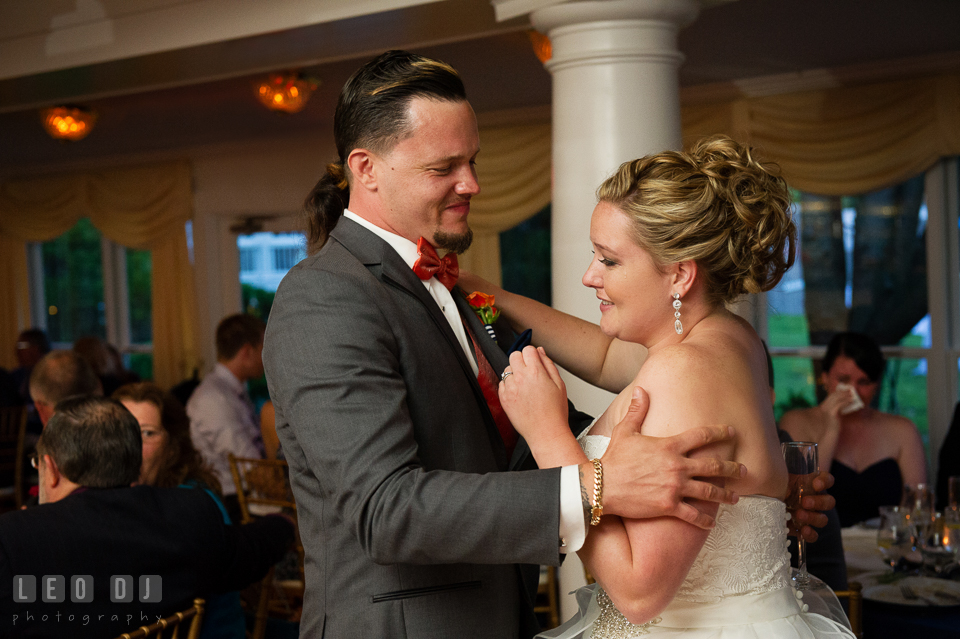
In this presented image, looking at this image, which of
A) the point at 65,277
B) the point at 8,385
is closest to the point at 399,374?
the point at 8,385

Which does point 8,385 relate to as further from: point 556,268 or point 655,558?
point 655,558

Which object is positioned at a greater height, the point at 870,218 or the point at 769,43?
the point at 769,43

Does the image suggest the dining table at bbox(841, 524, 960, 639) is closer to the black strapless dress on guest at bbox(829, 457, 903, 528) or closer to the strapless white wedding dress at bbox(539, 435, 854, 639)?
the strapless white wedding dress at bbox(539, 435, 854, 639)

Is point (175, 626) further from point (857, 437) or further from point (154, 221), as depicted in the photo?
point (154, 221)

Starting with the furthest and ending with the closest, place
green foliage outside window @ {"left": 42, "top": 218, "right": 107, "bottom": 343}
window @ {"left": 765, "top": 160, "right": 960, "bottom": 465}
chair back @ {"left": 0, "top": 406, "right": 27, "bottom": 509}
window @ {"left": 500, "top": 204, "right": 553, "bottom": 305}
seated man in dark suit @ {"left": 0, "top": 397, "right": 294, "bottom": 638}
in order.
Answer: green foliage outside window @ {"left": 42, "top": 218, "right": 107, "bottom": 343}
window @ {"left": 500, "top": 204, "right": 553, "bottom": 305}
chair back @ {"left": 0, "top": 406, "right": 27, "bottom": 509}
window @ {"left": 765, "top": 160, "right": 960, "bottom": 465}
seated man in dark suit @ {"left": 0, "top": 397, "right": 294, "bottom": 638}

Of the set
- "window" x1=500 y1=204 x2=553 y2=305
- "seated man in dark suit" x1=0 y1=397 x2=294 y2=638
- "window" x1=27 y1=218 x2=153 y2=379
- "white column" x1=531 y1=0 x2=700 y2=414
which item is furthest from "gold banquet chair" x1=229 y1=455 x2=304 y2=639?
"window" x1=27 y1=218 x2=153 y2=379

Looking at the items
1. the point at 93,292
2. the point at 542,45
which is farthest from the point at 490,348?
the point at 93,292

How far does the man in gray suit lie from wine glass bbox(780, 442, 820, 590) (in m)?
0.52

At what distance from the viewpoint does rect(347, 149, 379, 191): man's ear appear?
1.57m

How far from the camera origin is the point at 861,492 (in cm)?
381

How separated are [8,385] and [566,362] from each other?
218 inches

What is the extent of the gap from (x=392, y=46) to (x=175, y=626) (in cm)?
284

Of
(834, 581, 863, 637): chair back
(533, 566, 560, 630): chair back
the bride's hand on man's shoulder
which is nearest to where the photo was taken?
the bride's hand on man's shoulder

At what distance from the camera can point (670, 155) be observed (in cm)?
145
